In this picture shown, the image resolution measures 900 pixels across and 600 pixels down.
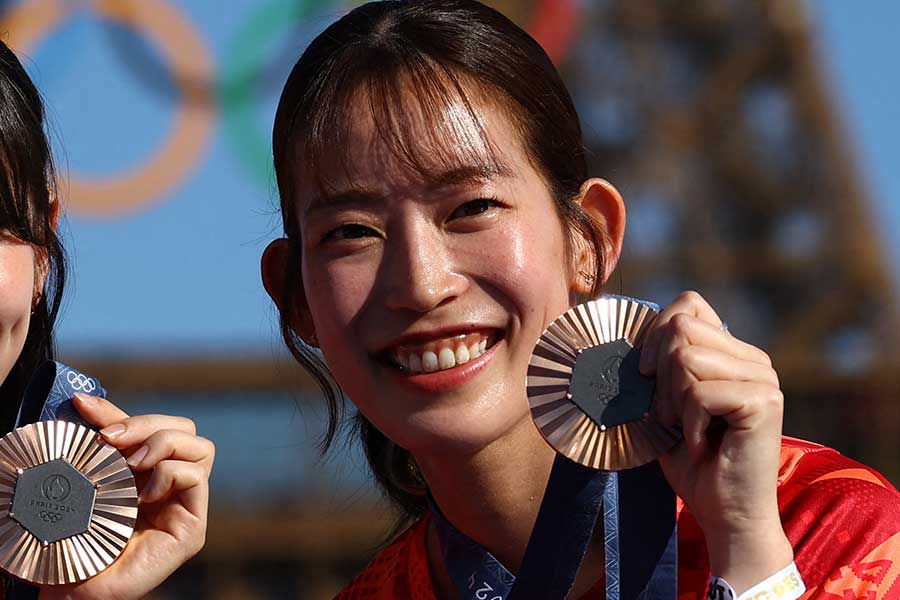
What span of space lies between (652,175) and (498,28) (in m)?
22.2

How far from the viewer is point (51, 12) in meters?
19.0

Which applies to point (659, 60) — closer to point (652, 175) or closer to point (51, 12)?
point (652, 175)

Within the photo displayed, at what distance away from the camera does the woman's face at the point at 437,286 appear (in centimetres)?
294

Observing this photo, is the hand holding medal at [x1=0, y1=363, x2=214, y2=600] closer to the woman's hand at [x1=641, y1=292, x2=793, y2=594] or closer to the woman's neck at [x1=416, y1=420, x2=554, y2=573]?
the woman's neck at [x1=416, y1=420, x2=554, y2=573]

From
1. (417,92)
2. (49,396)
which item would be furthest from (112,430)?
(417,92)

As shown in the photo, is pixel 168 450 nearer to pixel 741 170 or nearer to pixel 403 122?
pixel 403 122

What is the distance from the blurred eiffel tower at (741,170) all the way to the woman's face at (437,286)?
Answer: 1865cm

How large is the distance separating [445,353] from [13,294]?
845mm

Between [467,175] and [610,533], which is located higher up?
[467,175]

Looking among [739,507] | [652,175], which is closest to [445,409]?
[739,507]

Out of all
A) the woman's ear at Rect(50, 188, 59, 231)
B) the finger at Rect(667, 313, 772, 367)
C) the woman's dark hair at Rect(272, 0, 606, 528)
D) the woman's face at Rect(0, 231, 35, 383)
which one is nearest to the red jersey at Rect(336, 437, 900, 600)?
the finger at Rect(667, 313, 772, 367)

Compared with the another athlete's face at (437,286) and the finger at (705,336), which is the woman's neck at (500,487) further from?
the finger at (705,336)

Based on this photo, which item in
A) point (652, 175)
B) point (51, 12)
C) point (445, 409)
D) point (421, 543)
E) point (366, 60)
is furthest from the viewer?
point (652, 175)

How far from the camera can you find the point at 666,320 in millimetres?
2514
